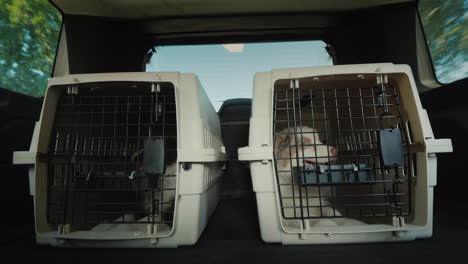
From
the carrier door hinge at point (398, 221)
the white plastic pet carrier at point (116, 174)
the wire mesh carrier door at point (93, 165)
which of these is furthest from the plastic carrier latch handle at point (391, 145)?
the wire mesh carrier door at point (93, 165)

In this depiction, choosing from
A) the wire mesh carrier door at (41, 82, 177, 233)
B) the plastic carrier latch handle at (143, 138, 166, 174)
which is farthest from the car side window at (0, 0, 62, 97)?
the plastic carrier latch handle at (143, 138, 166, 174)

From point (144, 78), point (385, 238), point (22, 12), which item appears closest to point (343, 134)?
point (385, 238)

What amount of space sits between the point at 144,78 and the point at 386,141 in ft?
3.23

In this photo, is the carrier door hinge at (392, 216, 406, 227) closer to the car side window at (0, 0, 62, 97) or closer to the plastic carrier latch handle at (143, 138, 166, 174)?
the plastic carrier latch handle at (143, 138, 166, 174)

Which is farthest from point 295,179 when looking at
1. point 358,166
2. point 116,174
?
point 116,174

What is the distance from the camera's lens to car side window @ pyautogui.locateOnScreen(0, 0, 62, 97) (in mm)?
1229

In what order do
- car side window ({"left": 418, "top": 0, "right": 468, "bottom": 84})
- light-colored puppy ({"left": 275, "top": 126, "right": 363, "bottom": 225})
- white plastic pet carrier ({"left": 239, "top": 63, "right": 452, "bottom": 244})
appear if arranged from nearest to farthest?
white plastic pet carrier ({"left": 239, "top": 63, "right": 452, "bottom": 244}), light-colored puppy ({"left": 275, "top": 126, "right": 363, "bottom": 225}), car side window ({"left": 418, "top": 0, "right": 468, "bottom": 84})

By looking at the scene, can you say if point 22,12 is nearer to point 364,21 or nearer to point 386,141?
point 386,141

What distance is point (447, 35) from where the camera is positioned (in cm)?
156

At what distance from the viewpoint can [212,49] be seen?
82.8 inches

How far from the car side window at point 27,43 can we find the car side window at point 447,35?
2503mm

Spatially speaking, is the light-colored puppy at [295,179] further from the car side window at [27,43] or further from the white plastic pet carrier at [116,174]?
the car side window at [27,43]

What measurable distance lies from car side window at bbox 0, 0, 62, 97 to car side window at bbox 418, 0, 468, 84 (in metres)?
2.50

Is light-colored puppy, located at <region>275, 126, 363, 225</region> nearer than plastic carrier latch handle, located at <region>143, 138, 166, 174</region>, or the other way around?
plastic carrier latch handle, located at <region>143, 138, 166, 174</region>
